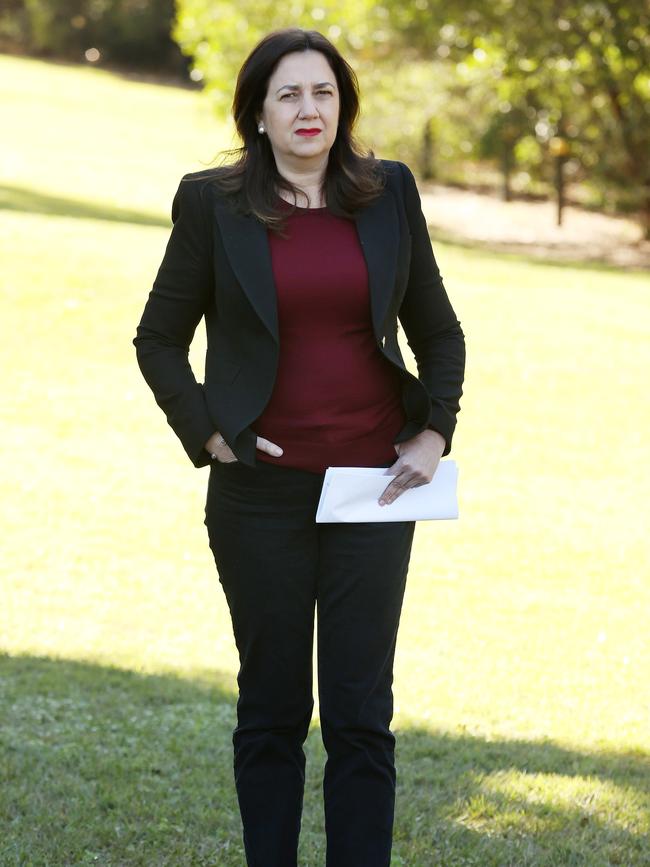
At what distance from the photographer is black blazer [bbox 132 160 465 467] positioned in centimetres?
327

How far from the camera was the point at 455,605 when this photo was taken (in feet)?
27.1

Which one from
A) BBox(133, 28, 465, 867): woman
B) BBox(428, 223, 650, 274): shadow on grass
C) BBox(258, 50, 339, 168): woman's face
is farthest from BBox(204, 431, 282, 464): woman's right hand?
BBox(428, 223, 650, 274): shadow on grass

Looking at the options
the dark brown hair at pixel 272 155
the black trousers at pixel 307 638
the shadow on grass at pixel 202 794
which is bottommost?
the shadow on grass at pixel 202 794

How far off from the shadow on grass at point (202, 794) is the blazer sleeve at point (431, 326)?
139 centimetres

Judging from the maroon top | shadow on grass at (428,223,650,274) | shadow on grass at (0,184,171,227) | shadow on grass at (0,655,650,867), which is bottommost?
shadow on grass at (428,223,650,274)

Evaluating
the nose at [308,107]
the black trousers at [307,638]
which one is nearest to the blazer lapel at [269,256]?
the nose at [308,107]

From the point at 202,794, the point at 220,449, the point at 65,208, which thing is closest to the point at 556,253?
the point at 65,208

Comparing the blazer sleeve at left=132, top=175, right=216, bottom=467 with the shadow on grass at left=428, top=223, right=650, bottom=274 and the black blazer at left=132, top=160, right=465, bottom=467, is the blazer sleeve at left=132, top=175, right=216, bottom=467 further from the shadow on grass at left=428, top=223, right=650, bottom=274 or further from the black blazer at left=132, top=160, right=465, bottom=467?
the shadow on grass at left=428, top=223, right=650, bottom=274

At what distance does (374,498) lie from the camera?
3.32m

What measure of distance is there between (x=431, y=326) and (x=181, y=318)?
64cm

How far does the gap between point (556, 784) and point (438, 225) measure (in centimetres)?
2459

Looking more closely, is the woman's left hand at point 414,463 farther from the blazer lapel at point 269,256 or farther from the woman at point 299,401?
the blazer lapel at point 269,256

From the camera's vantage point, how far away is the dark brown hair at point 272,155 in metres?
3.32

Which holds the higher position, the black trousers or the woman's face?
the woman's face
